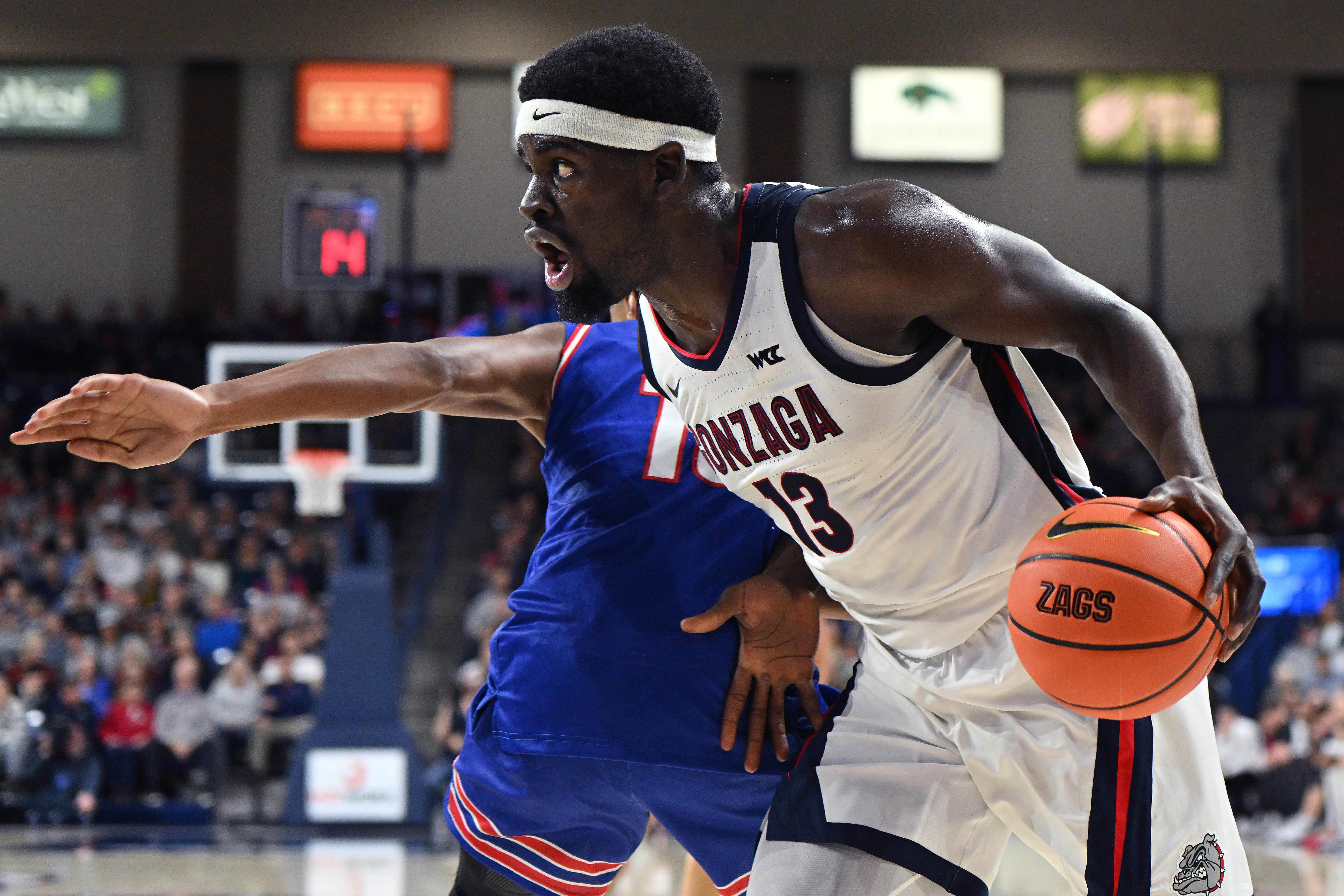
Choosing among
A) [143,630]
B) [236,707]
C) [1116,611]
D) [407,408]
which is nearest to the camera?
[1116,611]

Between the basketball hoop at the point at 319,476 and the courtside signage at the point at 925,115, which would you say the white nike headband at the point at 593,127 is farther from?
the courtside signage at the point at 925,115

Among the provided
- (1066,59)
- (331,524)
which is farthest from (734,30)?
(331,524)

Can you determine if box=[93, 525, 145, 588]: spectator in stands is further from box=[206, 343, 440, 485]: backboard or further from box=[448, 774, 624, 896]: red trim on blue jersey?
box=[448, 774, 624, 896]: red trim on blue jersey

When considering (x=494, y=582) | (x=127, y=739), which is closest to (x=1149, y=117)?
(x=494, y=582)

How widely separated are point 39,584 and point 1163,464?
40.5ft

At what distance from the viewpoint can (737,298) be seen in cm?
226

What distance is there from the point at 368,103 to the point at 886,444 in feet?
55.7

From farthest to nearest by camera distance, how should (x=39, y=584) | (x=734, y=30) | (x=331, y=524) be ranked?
1. (x=734, y=30)
2. (x=331, y=524)
3. (x=39, y=584)

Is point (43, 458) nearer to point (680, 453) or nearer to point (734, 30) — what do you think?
point (734, 30)

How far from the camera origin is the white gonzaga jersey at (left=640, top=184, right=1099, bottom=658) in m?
2.22

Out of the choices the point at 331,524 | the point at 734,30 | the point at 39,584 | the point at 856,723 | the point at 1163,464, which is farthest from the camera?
the point at 734,30

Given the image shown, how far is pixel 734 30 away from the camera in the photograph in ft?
53.2

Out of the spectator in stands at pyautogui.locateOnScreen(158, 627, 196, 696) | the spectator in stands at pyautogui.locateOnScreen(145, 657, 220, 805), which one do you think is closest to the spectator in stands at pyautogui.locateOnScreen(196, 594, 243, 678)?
the spectator in stands at pyautogui.locateOnScreen(158, 627, 196, 696)

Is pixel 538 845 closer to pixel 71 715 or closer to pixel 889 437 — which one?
pixel 889 437
